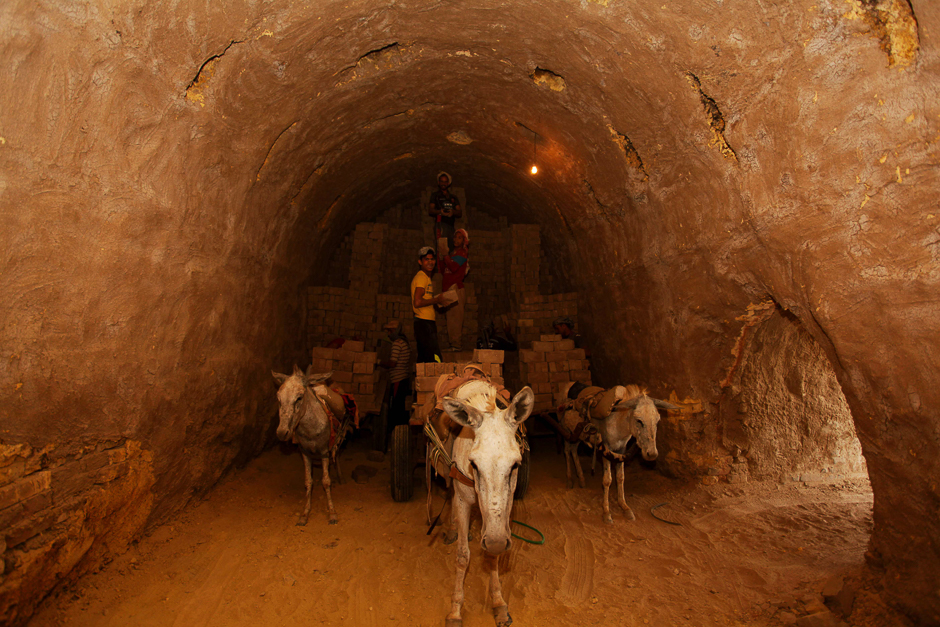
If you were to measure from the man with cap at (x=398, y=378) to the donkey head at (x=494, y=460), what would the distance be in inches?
170

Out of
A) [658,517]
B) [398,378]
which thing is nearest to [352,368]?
[398,378]

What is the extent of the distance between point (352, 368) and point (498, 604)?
14.5 feet

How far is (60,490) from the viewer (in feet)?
10.9

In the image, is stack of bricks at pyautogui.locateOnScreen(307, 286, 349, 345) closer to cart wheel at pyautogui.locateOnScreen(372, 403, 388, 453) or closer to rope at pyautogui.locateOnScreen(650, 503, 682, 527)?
cart wheel at pyautogui.locateOnScreen(372, 403, 388, 453)

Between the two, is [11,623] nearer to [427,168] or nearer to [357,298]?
[357,298]

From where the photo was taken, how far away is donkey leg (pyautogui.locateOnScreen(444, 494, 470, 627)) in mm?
3344

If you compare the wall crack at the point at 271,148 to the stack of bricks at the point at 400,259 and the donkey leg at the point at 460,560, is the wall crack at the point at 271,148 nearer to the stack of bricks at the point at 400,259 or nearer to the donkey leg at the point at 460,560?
the donkey leg at the point at 460,560

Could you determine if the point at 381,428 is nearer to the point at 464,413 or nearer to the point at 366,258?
the point at 366,258

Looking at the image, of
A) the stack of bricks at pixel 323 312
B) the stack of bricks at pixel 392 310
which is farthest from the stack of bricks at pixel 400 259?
the stack of bricks at pixel 323 312

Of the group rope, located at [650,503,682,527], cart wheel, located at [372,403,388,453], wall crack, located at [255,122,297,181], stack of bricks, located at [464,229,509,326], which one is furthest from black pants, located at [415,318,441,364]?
stack of bricks, located at [464,229,509,326]

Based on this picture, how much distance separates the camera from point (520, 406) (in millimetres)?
3209

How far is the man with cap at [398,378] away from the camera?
7.32 meters

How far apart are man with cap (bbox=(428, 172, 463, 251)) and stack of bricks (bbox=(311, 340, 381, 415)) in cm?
319

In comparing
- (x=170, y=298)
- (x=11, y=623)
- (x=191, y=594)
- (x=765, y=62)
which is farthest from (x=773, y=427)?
(x=11, y=623)
